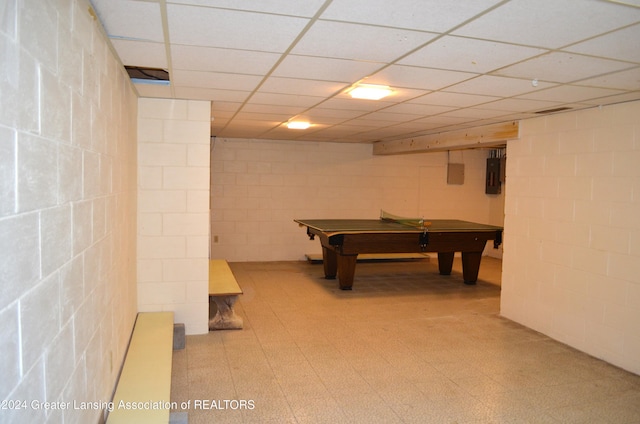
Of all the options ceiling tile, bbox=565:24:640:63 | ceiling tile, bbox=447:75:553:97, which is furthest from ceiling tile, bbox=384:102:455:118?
ceiling tile, bbox=565:24:640:63

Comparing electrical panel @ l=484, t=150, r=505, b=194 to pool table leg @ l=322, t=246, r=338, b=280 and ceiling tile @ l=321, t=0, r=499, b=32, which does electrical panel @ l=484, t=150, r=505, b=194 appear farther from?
ceiling tile @ l=321, t=0, r=499, b=32

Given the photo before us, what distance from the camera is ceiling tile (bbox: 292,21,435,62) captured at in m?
2.16

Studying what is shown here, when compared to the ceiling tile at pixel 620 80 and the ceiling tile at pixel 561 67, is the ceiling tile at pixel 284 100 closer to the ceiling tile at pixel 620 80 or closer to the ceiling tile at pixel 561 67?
the ceiling tile at pixel 561 67

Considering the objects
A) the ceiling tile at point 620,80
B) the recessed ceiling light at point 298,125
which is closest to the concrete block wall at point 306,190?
the recessed ceiling light at point 298,125

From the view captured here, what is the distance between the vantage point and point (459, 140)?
18.6ft

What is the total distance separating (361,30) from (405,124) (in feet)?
11.3

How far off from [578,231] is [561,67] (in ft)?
6.33

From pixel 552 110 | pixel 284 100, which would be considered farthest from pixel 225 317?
pixel 552 110

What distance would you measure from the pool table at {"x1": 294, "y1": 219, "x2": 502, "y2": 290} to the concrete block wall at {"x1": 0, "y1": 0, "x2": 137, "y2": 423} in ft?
11.7

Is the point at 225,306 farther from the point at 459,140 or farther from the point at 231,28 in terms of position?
the point at 459,140

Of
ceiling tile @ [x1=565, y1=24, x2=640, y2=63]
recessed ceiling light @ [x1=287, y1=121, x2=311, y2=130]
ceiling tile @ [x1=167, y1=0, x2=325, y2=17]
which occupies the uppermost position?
recessed ceiling light @ [x1=287, y1=121, x2=311, y2=130]

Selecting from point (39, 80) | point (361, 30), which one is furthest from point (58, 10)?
point (361, 30)

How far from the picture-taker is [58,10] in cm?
149

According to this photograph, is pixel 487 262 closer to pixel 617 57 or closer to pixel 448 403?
pixel 448 403
